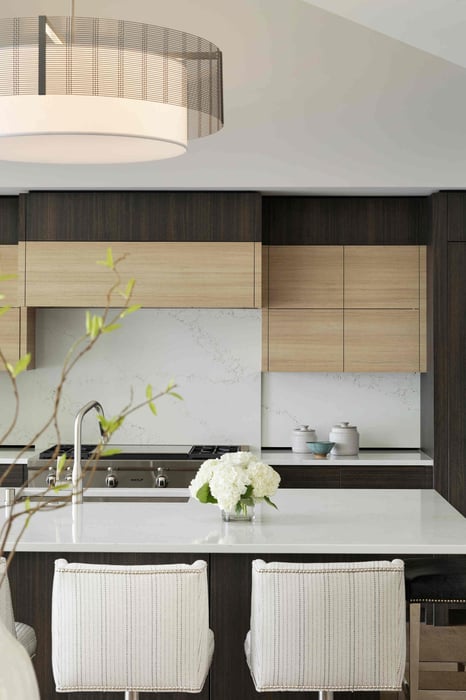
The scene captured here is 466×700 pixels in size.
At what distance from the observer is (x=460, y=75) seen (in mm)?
5027

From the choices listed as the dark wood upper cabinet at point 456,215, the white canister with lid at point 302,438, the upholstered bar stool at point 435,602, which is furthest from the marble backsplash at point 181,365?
the upholstered bar stool at point 435,602

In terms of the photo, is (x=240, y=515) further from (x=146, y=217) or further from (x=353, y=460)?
(x=146, y=217)

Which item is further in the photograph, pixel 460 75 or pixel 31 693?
pixel 460 75

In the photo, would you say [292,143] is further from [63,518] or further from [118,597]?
[118,597]

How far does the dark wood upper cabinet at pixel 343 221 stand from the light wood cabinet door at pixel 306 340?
0.44 meters

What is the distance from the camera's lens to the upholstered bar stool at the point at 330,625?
2.62 metres

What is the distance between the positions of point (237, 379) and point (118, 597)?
3.13 meters

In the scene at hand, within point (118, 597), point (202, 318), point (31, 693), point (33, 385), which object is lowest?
point (118, 597)

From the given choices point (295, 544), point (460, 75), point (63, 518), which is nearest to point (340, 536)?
point (295, 544)

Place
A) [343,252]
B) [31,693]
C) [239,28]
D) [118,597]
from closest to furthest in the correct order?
[31,693], [118,597], [239,28], [343,252]

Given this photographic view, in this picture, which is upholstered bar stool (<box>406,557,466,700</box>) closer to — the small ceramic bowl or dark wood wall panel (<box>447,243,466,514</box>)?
dark wood wall panel (<box>447,243,466,514</box>)

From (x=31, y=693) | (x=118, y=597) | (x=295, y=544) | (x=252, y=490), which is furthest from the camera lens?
(x=252, y=490)

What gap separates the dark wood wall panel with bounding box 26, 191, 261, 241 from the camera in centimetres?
523

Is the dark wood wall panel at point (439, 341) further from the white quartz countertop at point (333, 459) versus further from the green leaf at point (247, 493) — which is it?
the green leaf at point (247, 493)
